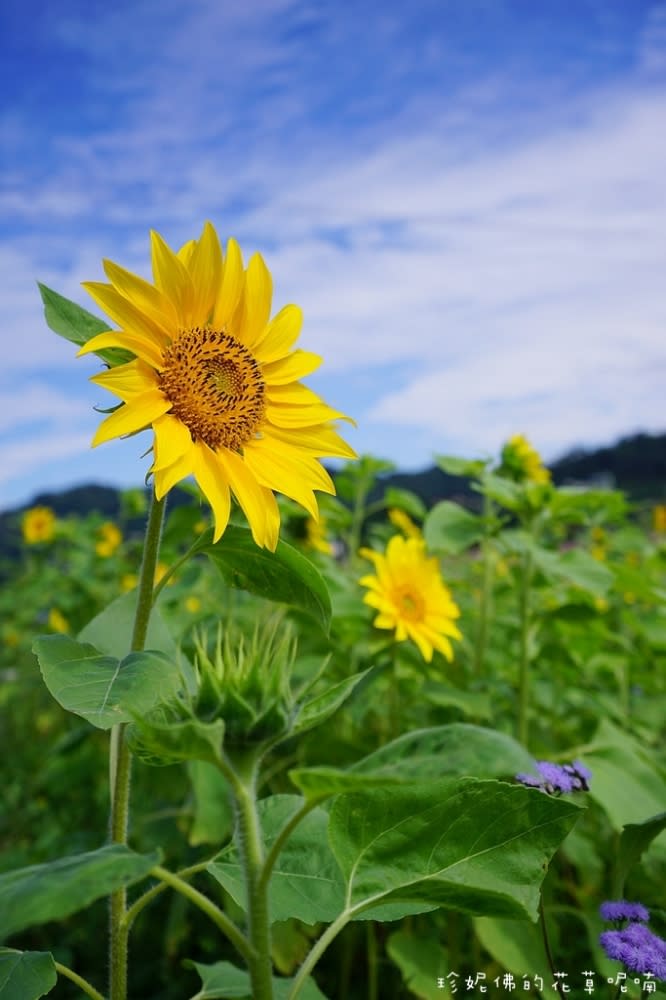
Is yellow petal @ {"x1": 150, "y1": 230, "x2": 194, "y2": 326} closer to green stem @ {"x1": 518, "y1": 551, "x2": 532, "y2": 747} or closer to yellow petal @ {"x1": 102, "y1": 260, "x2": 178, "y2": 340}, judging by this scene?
yellow petal @ {"x1": 102, "y1": 260, "x2": 178, "y2": 340}

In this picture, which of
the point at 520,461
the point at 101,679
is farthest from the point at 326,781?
the point at 520,461

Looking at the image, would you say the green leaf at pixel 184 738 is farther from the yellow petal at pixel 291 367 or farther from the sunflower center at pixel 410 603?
the sunflower center at pixel 410 603

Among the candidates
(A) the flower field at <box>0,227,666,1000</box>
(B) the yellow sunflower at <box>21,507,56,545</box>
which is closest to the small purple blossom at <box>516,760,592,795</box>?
(A) the flower field at <box>0,227,666,1000</box>

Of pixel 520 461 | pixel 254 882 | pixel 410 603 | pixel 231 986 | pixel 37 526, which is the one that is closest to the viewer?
pixel 254 882

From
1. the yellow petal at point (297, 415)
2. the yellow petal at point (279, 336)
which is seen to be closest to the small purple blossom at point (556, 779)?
the yellow petal at point (297, 415)

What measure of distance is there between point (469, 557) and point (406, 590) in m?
1.50

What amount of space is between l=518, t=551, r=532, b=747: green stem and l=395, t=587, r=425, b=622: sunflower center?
245mm

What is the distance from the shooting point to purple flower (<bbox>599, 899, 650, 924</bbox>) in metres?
0.94

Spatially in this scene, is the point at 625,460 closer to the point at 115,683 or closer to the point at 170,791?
the point at 170,791

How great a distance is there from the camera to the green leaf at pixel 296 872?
2.73ft

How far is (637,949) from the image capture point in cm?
87

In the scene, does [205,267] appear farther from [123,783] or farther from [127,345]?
[123,783]

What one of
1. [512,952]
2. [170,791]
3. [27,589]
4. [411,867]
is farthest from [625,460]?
[411,867]

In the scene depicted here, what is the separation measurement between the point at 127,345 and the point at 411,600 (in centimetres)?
94
